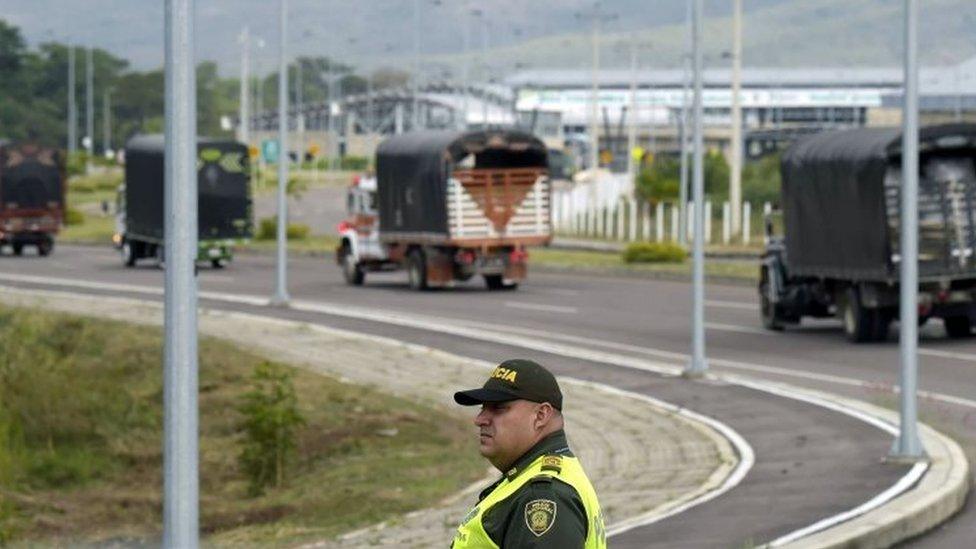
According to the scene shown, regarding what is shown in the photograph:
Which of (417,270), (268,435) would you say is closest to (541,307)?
(417,270)

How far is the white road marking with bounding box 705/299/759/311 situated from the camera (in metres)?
Answer: 40.9

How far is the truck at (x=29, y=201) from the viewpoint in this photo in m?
68.2

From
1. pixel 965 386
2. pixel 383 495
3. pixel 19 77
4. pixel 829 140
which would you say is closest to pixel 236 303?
pixel 829 140

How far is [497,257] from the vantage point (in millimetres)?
46250

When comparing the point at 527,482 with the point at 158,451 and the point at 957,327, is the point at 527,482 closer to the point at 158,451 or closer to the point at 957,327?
the point at 158,451

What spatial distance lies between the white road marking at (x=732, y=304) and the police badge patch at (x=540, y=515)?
34509 millimetres

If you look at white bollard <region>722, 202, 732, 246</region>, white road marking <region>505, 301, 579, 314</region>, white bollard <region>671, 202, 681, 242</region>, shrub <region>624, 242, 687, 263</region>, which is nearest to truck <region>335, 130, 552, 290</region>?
white road marking <region>505, 301, 579, 314</region>

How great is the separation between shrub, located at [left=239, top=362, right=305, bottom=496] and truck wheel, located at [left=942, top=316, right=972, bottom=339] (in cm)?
1342

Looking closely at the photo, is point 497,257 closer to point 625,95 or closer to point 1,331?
point 1,331

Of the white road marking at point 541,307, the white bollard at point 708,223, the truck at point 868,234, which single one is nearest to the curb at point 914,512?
the truck at point 868,234

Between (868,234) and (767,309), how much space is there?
3997 millimetres

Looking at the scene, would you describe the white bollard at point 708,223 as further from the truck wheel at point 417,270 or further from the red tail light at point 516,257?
the red tail light at point 516,257

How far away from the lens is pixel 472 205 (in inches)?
1807

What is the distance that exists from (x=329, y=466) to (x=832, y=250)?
12.7 meters
